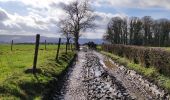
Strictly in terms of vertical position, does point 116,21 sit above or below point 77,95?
above

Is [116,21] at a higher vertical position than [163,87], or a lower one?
higher

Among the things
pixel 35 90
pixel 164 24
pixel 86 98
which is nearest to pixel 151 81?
pixel 86 98

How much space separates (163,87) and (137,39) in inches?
5444

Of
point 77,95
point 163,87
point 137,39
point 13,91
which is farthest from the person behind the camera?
point 137,39

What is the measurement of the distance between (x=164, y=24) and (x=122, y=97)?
153666 millimetres

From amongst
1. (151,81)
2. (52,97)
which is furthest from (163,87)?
(52,97)

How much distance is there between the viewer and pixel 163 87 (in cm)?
1973

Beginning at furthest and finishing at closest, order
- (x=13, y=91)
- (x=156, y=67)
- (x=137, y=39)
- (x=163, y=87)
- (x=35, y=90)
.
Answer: (x=137, y=39)
(x=156, y=67)
(x=163, y=87)
(x=35, y=90)
(x=13, y=91)

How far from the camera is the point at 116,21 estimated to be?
164 meters

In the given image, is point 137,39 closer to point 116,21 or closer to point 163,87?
point 116,21

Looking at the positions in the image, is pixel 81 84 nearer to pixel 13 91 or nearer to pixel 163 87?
pixel 163 87

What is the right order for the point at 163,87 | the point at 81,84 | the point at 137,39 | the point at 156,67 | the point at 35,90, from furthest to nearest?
1. the point at 137,39
2. the point at 156,67
3. the point at 81,84
4. the point at 163,87
5. the point at 35,90

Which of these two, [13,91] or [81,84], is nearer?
[13,91]

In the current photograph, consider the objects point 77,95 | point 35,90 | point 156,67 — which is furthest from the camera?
point 156,67
